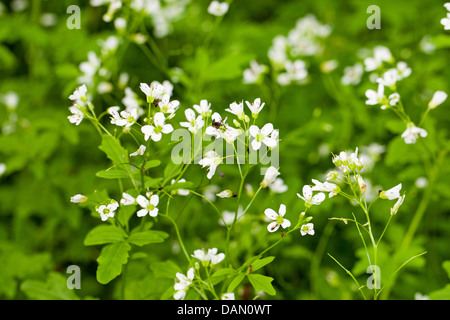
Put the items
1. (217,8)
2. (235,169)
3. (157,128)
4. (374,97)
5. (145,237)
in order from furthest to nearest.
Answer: (235,169) → (217,8) → (374,97) → (145,237) → (157,128)

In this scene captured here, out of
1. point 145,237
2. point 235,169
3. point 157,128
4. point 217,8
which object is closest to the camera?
point 157,128

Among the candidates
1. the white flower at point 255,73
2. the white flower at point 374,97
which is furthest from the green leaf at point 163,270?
the white flower at point 255,73

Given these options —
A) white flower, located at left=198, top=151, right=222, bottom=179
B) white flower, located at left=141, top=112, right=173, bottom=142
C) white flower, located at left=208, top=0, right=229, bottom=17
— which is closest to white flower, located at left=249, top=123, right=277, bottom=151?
white flower, located at left=198, top=151, right=222, bottom=179

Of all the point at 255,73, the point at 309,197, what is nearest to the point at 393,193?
the point at 309,197

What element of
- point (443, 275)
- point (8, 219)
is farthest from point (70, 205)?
point (443, 275)

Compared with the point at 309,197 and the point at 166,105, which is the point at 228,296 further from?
the point at 166,105

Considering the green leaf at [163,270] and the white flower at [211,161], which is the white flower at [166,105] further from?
the green leaf at [163,270]
